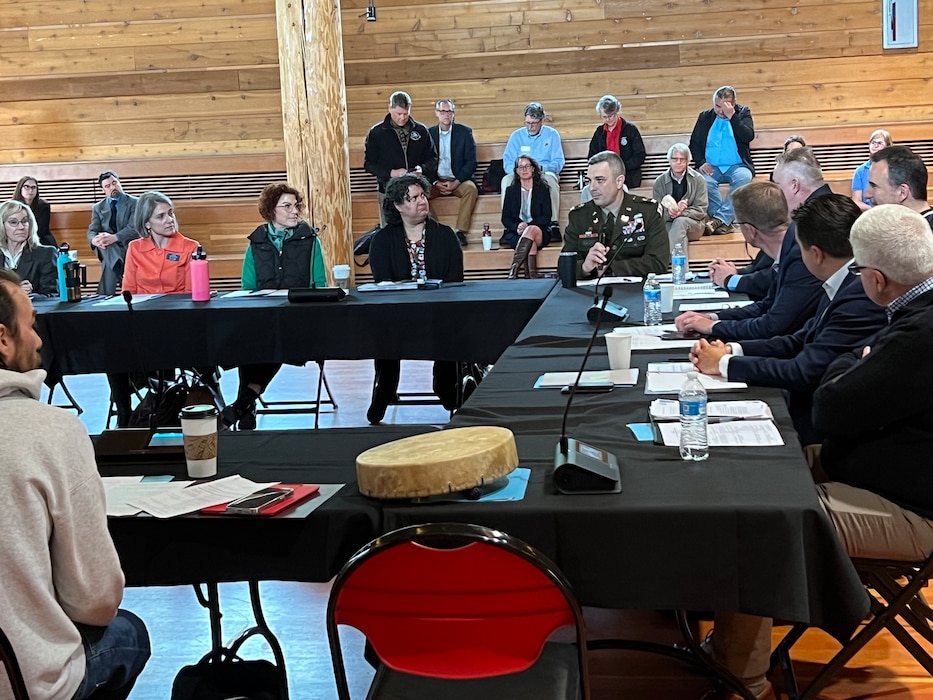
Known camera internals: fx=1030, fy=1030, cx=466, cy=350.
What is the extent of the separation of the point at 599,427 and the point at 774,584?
0.63 m

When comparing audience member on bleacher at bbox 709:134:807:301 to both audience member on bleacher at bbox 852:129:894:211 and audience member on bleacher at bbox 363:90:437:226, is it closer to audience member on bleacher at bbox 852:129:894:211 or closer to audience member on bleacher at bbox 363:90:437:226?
audience member on bleacher at bbox 852:129:894:211

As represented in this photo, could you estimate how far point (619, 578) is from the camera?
161 cm

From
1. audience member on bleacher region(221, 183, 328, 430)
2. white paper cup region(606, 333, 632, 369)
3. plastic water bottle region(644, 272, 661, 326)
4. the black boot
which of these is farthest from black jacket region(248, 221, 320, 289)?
the black boot

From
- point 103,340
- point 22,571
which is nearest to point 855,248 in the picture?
point 22,571

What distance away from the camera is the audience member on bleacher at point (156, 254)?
17.3 feet

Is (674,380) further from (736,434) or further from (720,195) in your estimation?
(720,195)

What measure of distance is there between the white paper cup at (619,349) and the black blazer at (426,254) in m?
2.59

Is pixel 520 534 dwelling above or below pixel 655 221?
below

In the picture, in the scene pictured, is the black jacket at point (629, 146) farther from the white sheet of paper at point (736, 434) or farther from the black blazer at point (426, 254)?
the white sheet of paper at point (736, 434)

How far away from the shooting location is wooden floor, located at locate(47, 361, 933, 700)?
2279 mm

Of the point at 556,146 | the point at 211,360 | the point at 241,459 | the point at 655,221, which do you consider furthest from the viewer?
the point at 556,146

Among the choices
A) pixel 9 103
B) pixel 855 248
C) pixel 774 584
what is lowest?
pixel 774 584

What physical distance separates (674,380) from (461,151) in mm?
6939

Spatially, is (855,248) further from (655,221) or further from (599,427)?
(655,221)
